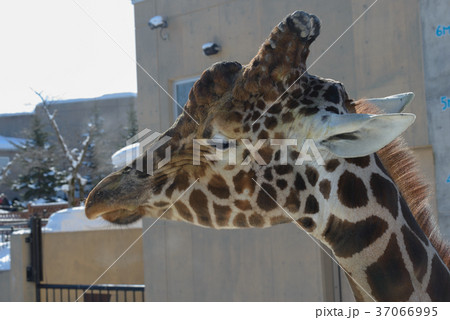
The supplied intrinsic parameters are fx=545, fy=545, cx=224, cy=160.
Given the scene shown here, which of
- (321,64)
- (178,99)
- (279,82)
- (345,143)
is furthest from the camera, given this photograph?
(178,99)

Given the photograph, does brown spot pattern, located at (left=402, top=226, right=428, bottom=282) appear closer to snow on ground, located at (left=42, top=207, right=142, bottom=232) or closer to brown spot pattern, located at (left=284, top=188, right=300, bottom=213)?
brown spot pattern, located at (left=284, top=188, right=300, bottom=213)

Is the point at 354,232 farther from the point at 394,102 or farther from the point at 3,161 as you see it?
the point at 3,161

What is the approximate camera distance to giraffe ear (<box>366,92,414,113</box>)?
2.23 m

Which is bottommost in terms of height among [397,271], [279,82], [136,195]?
[397,271]

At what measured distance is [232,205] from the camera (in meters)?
2.15

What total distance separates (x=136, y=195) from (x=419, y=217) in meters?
1.18

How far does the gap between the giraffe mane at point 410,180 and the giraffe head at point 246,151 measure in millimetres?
240

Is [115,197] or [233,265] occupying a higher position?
[115,197]

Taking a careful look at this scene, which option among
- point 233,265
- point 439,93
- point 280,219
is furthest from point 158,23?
point 280,219

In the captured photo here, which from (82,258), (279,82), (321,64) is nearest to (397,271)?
(279,82)

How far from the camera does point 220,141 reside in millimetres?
2096

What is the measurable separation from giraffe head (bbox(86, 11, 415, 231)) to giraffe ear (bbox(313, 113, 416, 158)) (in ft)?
0.14

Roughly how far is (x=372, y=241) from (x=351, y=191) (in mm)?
192

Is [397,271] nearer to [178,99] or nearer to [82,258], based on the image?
[178,99]
